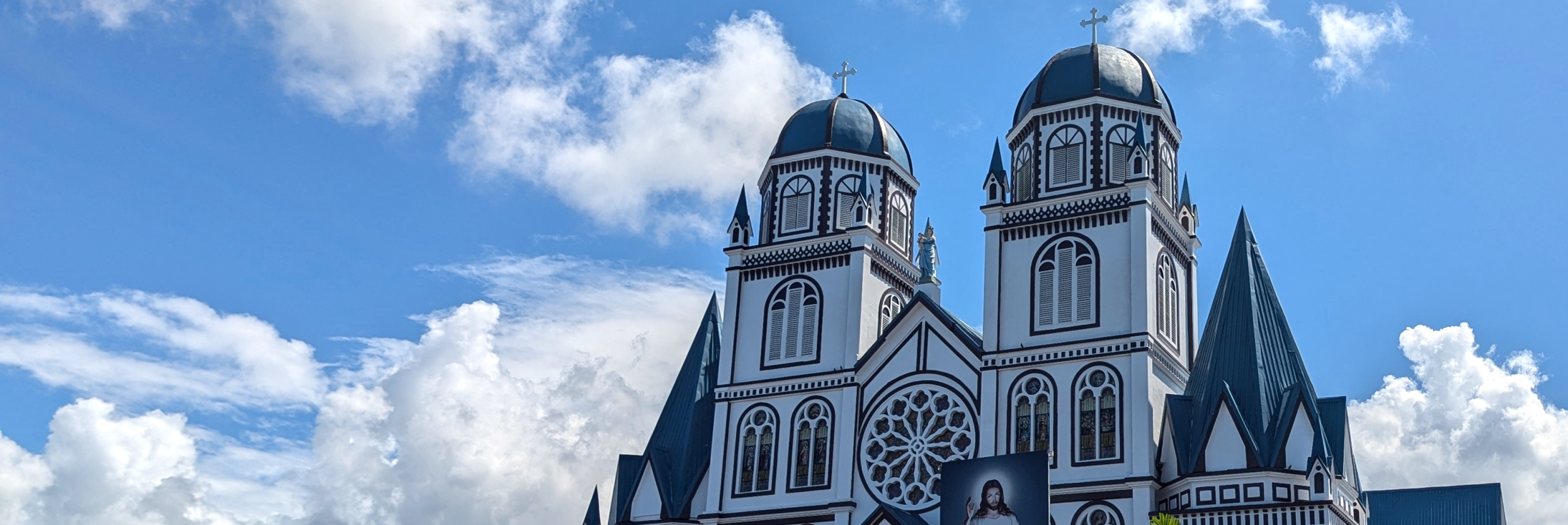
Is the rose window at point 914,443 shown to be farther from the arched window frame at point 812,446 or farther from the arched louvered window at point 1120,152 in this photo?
the arched louvered window at point 1120,152

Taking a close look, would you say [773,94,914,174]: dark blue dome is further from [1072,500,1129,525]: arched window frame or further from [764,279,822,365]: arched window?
[1072,500,1129,525]: arched window frame

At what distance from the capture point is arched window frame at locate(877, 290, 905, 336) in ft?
163

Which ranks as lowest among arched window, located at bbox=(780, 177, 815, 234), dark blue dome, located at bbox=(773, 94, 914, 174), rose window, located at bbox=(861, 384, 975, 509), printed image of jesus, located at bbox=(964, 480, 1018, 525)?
printed image of jesus, located at bbox=(964, 480, 1018, 525)

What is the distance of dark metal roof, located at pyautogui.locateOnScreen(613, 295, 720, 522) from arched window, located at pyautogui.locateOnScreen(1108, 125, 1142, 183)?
13.5 metres

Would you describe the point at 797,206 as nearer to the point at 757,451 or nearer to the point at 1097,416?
the point at 757,451

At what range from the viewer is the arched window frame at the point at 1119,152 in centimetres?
4631

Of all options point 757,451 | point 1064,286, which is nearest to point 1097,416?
point 1064,286

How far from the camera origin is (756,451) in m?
48.2

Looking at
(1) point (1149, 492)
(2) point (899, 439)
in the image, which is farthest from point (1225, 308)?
(2) point (899, 439)

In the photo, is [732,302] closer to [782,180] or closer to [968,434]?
[782,180]

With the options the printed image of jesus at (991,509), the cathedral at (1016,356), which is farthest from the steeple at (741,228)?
the printed image of jesus at (991,509)

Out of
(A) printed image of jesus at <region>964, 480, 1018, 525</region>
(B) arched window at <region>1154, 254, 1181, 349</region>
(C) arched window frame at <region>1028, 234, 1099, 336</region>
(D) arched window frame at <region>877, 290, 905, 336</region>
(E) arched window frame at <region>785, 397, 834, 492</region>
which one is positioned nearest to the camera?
(A) printed image of jesus at <region>964, 480, 1018, 525</region>

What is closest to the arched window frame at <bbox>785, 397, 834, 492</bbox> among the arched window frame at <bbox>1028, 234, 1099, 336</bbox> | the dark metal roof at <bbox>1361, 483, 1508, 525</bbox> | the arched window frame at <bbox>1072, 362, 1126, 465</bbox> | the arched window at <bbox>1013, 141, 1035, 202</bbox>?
Result: the arched window frame at <bbox>1028, 234, 1099, 336</bbox>

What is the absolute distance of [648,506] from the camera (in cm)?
4934
